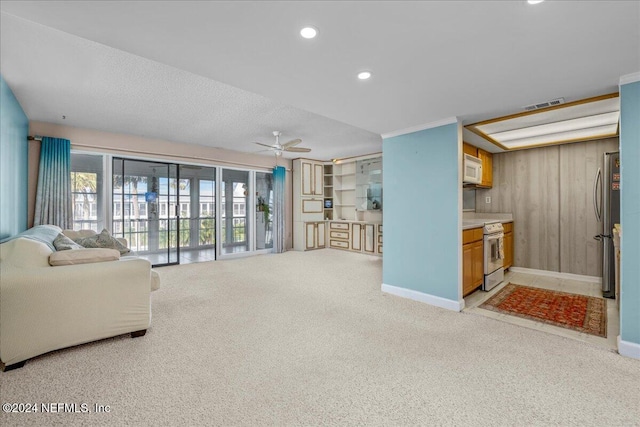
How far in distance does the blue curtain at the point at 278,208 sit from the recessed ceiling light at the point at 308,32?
554cm

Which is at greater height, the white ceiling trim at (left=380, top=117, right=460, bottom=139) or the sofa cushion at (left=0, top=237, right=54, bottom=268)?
the white ceiling trim at (left=380, top=117, right=460, bottom=139)

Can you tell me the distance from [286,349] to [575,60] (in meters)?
3.03

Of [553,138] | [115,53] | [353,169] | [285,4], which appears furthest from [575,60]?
[353,169]

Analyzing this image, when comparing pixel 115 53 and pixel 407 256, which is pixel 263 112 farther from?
pixel 407 256

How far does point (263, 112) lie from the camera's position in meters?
3.89

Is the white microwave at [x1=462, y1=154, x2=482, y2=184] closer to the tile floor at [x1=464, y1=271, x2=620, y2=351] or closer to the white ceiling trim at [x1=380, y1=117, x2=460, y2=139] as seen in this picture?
the white ceiling trim at [x1=380, y1=117, x2=460, y2=139]

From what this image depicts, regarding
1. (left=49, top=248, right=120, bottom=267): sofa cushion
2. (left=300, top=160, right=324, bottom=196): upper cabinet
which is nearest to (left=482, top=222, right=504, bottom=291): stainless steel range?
(left=49, top=248, right=120, bottom=267): sofa cushion

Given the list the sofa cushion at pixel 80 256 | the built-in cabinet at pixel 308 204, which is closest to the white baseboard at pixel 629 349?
the sofa cushion at pixel 80 256

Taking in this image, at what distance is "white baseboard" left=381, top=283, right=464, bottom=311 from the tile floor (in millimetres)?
141

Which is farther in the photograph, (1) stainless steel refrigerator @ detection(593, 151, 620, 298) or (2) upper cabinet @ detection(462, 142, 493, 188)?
(2) upper cabinet @ detection(462, 142, 493, 188)

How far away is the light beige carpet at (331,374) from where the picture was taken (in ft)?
5.07

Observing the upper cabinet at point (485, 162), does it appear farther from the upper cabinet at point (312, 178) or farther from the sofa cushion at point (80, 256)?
the sofa cushion at point (80, 256)

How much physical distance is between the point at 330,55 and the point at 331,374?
2.20 meters

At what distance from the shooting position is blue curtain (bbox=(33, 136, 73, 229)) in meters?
4.21
